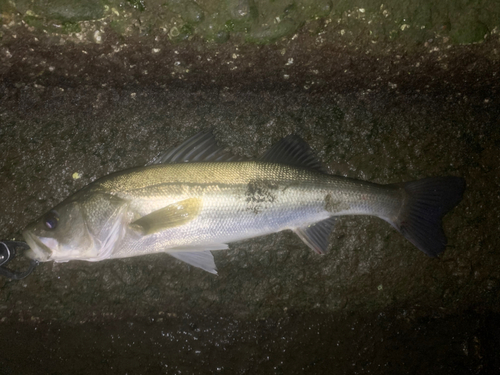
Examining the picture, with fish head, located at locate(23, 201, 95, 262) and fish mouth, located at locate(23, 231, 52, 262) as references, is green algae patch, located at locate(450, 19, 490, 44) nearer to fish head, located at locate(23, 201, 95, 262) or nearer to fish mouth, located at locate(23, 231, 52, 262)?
fish head, located at locate(23, 201, 95, 262)

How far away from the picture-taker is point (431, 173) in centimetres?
243

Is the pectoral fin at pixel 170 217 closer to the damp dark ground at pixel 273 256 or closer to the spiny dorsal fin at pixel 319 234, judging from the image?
the damp dark ground at pixel 273 256

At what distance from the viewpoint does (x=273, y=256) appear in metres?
2.42

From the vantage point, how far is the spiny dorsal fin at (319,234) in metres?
2.13

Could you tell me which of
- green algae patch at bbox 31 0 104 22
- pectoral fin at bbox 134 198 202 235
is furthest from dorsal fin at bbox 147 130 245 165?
green algae patch at bbox 31 0 104 22

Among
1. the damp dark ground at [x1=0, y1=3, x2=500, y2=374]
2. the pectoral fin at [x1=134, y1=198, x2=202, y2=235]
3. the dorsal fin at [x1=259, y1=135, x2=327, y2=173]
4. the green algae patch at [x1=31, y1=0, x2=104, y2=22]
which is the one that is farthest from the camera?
the damp dark ground at [x1=0, y1=3, x2=500, y2=374]

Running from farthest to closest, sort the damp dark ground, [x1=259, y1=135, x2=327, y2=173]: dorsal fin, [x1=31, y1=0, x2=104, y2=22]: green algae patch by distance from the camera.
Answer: the damp dark ground < [x1=259, y1=135, x2=327, y2=173]: dorsal fin < [x1=31, y1=0, x2=104, y2=22]: green algae patch

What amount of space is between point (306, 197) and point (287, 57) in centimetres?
98

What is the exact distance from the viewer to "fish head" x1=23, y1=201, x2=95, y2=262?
1893 millimetres

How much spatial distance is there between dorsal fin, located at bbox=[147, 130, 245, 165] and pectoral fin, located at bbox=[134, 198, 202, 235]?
300mm

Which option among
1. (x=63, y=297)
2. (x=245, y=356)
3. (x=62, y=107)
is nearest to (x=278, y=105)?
(x=62, y=107)

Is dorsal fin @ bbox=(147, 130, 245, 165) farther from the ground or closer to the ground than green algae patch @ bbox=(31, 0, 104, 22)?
closer to the ground

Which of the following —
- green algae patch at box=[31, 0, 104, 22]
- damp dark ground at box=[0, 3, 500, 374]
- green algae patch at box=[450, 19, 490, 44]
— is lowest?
damp dark ground at box=[0, 3, 500, 374]

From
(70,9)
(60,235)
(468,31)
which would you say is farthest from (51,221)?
(468,31)
